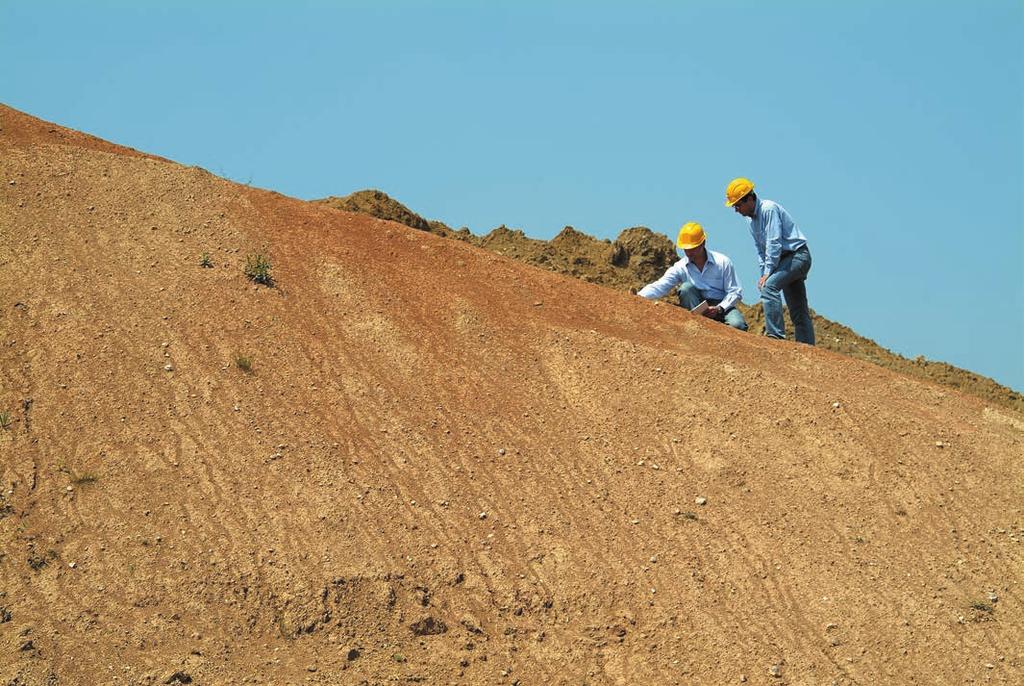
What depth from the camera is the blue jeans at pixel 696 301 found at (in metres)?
12.6

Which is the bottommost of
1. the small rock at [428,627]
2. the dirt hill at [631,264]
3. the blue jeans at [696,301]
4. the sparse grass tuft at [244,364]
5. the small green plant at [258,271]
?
the small rock at [428,627]

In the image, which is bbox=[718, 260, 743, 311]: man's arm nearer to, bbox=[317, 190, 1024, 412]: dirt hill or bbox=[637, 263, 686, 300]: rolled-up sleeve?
bbox=[637, 263, 686, 300]: rolled-up sleeve

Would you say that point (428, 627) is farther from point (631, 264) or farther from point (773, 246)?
point (631, 264)

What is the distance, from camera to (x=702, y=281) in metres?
12.8

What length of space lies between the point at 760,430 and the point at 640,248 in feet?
21.1

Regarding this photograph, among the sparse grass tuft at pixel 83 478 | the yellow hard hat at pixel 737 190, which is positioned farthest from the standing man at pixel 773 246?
the sparse grass tuft at pixel 83 478

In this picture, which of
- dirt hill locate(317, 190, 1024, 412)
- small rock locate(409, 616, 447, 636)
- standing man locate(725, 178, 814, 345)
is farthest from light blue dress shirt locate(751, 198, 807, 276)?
small rock locate(409, 616, 447, 636)

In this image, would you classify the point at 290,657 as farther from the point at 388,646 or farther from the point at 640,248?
the point at 640,248

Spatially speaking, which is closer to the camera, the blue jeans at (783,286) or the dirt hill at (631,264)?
the blue jeans at (783,286)

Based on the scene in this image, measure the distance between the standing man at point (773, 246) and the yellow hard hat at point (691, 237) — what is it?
0.37 metres

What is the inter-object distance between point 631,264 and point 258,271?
6632 mm

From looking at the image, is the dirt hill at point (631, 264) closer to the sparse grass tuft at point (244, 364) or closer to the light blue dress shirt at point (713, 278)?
the light blue dress shirt at point (713, 278)

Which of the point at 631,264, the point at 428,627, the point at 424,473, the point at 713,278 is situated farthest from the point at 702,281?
the point at 428,627

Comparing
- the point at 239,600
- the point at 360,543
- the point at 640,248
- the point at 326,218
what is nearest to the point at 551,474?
the point at 360,543
